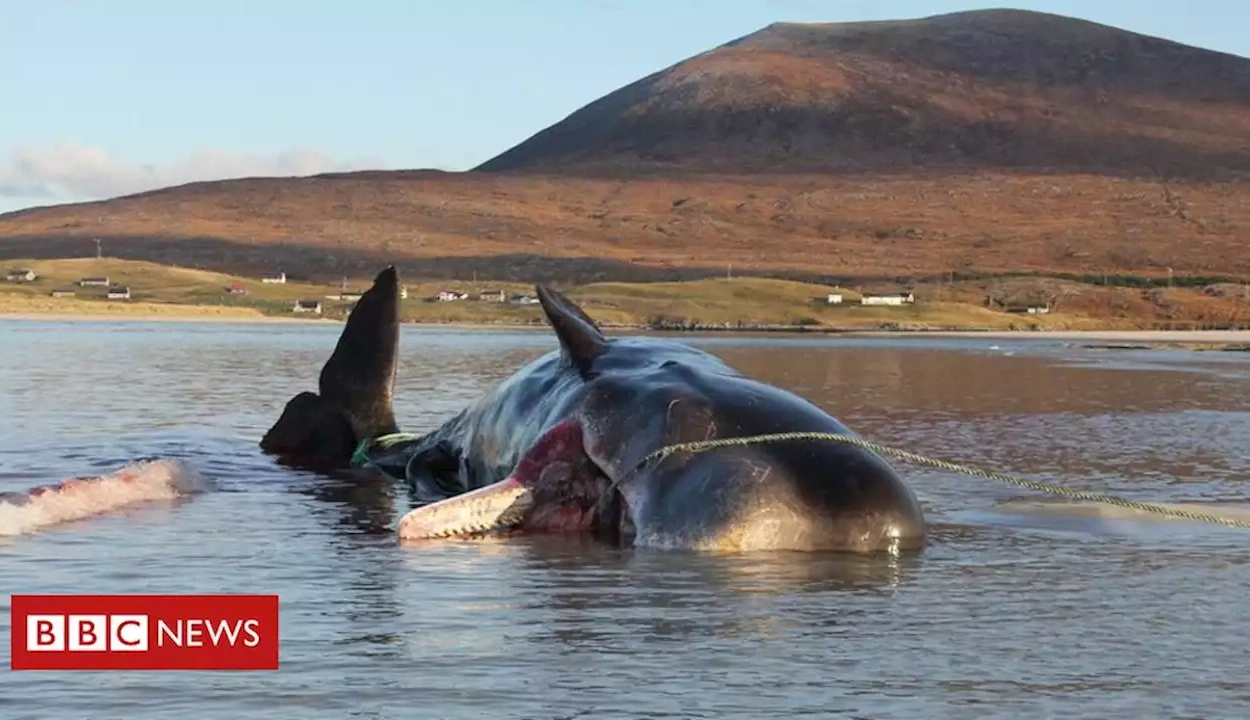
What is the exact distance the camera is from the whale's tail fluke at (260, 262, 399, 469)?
63.9 ft

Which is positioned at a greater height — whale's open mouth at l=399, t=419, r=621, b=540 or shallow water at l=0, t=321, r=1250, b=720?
whale's open mouth at l=399, t=419, r=621, b=540

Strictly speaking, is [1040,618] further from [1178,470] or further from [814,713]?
[1178,470]

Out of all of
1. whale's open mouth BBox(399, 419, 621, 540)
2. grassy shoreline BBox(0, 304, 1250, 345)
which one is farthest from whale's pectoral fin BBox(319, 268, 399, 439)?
grassy shoreline BBox(0, 304, 1250, 345)

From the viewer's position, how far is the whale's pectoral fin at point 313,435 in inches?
778

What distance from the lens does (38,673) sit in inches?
339

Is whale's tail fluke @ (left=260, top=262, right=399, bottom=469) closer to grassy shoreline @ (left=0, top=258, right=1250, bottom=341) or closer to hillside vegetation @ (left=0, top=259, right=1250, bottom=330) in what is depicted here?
grassy shoreline @ (left=0, top=258, right=1250, bottom=341)

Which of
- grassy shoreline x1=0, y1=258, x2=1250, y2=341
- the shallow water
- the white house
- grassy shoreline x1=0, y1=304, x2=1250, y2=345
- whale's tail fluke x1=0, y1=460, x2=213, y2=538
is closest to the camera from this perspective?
the shallow water

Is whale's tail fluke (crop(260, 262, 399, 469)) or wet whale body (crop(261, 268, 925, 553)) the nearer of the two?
wet whale body (crop(261, 268, 925, 553))

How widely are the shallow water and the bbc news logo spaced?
6.7 inches

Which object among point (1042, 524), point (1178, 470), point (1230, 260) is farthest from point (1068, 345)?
point (1230, 260)

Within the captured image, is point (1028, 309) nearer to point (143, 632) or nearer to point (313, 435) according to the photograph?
point (313, 435)

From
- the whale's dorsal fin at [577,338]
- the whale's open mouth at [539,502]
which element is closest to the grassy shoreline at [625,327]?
the whale's dorsal fin at [577,338]

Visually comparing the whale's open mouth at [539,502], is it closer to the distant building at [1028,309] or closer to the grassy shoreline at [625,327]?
the grassy shoreline at [625,327]

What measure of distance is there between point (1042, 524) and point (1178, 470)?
547 cm
